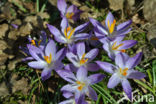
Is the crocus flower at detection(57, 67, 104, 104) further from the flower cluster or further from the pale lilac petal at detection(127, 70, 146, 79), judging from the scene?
the pale lilac petal at detection(127, 70, 146, 79)

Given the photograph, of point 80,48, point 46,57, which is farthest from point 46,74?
point 80,48

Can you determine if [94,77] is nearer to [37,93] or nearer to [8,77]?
[37,93]

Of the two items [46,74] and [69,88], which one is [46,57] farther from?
[69,88]

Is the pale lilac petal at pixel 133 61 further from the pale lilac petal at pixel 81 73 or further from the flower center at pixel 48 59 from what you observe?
the flower center at pixel 48 59

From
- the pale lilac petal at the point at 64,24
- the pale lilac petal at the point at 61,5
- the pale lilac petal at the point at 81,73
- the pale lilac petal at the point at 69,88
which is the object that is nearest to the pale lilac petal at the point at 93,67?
the pale lilac petal at the point at 81,73

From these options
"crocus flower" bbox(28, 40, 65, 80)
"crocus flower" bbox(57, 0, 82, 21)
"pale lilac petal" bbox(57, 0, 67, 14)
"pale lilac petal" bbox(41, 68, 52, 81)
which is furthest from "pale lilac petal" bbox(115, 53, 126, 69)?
"pale lilac petal" bbox(57, 0, 67, 14)

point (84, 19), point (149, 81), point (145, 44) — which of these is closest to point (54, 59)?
point (84, 19)
